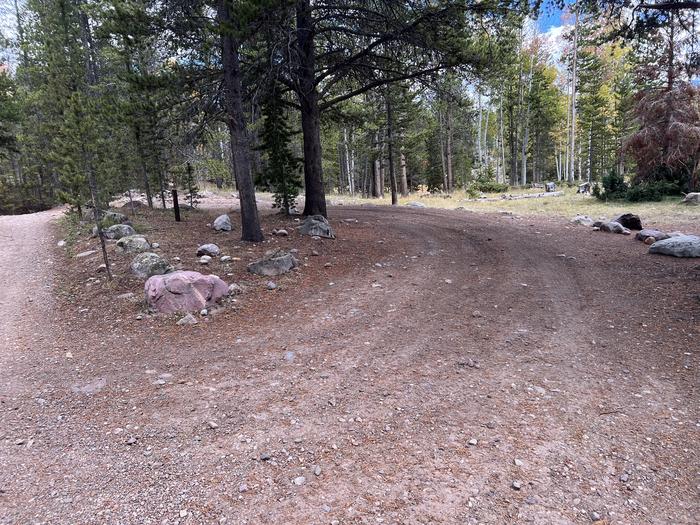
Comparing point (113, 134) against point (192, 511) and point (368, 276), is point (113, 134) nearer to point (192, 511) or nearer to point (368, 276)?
point (368, 276)

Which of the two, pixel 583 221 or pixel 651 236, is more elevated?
pixel 583 221

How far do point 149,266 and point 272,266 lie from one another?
2.13m

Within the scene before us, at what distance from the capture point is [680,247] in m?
7.89

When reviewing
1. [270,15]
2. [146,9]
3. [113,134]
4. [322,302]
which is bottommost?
[322,302]

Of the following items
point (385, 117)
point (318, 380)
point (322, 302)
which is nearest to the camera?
point (318, 380)

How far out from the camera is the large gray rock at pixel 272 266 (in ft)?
23.7

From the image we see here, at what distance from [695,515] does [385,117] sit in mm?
20717

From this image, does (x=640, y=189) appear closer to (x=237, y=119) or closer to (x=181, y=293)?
(x=237, y=119)

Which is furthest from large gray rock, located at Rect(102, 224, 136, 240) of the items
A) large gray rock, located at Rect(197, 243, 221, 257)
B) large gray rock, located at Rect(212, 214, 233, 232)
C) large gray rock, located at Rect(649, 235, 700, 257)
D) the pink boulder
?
large gray rock, located at Rect(649, 235, 700, 257)

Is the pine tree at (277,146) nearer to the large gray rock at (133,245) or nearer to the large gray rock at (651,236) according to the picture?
the large gray rock at (133,245)

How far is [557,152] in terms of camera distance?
46469 millimetres

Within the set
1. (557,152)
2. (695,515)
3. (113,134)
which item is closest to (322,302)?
(695,515)

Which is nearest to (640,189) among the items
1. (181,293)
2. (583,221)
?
(583,221)

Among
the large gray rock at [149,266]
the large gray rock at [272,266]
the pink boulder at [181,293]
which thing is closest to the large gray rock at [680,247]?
the large gray rock at [272,266]
